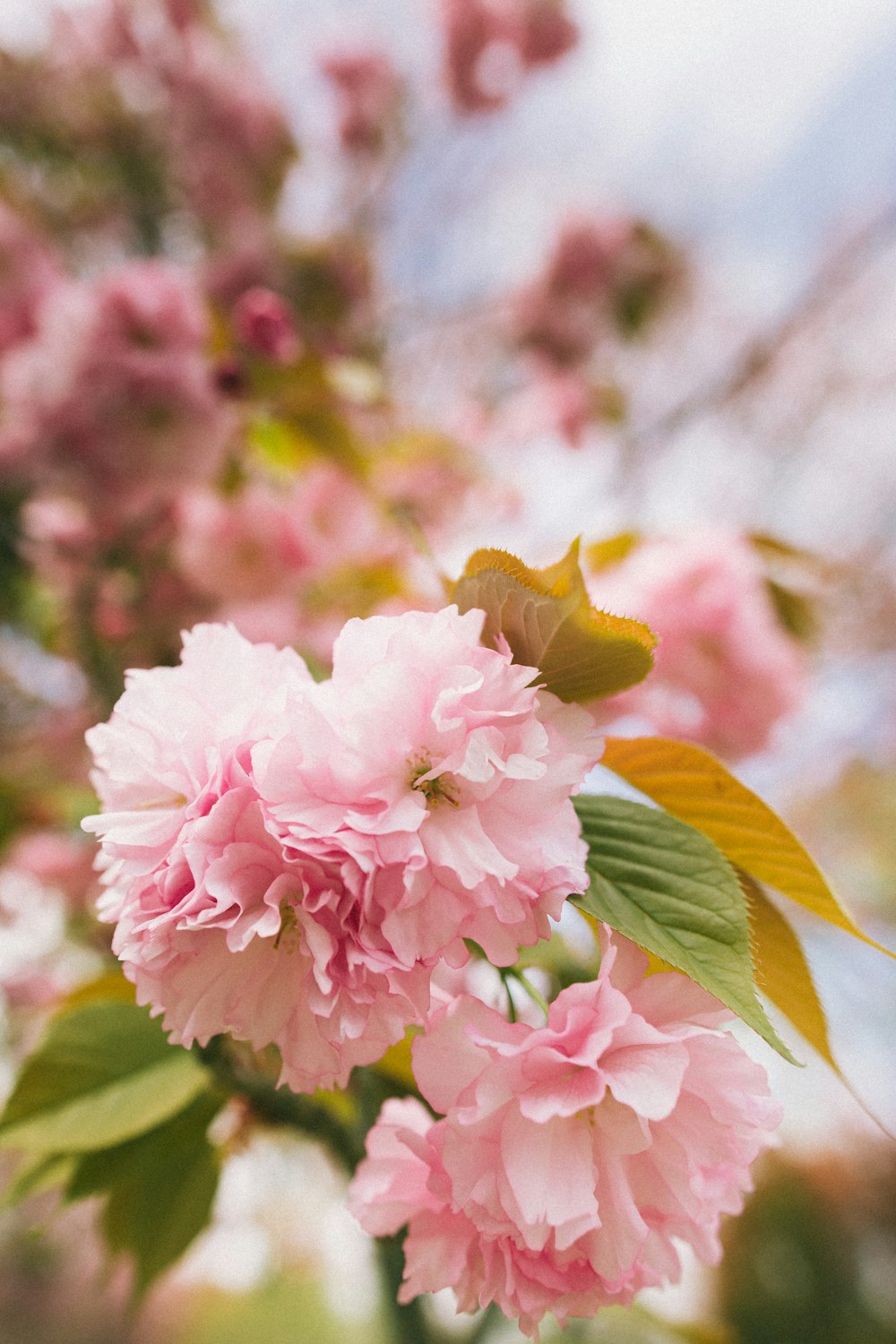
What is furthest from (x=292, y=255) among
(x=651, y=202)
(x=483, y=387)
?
(x=651, y=202)

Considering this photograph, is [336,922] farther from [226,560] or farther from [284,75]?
[284,75]

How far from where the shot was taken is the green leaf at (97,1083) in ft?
1.13

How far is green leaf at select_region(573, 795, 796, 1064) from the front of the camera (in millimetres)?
208

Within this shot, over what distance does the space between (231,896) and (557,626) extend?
4.2 inches

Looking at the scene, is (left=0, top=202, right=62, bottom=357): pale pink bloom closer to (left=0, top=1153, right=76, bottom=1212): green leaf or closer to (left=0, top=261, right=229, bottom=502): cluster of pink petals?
(left=0, top=261, right=229, bottom=502): cluster of pink petals

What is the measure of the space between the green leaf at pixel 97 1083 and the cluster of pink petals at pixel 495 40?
1.08m

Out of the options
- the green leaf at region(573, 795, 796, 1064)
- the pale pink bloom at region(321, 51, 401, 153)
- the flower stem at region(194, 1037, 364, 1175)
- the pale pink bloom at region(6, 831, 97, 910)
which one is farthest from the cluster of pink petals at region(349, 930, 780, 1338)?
the pale pink bloom at region(321, 51, 401, 153)

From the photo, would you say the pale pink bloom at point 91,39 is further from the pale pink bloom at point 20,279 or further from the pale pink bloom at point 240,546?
the pale pink bloom at point 240,546

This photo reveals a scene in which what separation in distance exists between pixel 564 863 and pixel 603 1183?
0.09 metres

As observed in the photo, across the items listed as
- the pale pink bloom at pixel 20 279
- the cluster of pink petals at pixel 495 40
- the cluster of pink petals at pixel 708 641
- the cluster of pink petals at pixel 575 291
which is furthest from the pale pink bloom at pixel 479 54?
the cluster of pink petals at pixel 708 641

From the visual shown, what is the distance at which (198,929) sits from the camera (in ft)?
0.68

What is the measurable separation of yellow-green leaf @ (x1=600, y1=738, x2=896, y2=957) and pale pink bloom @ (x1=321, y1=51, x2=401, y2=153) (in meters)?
0.98

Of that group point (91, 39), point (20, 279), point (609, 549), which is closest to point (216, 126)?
point (91, 39)

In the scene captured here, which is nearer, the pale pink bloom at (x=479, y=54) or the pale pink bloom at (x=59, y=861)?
the pale pink bloom at (x=59, y=861)
